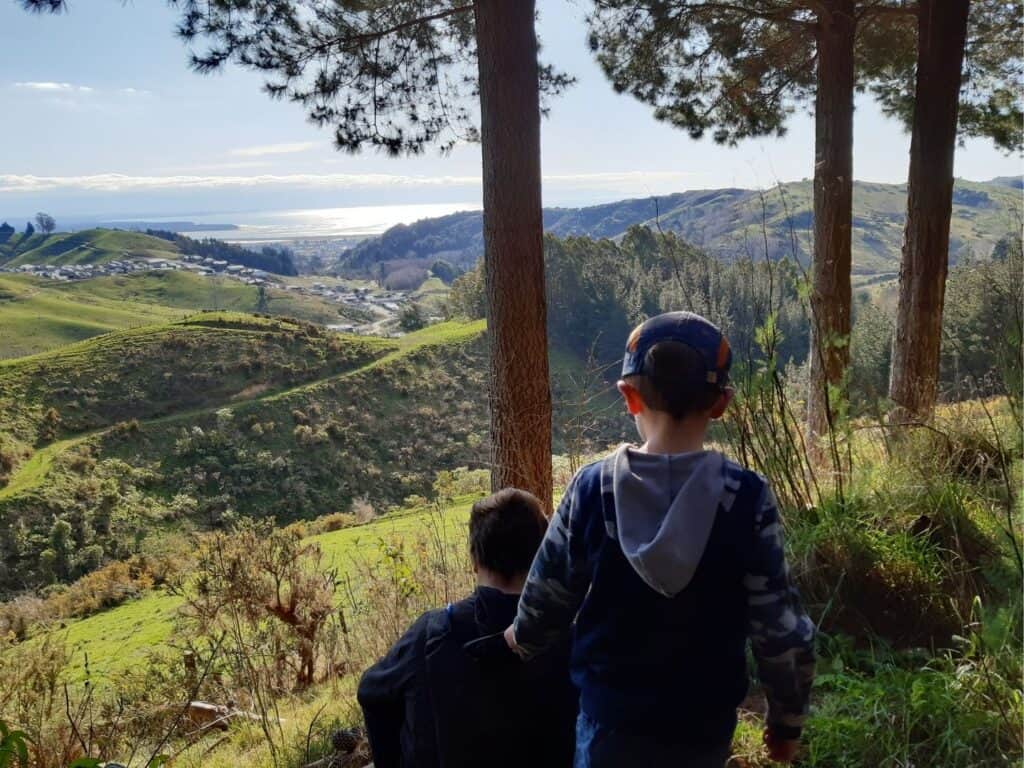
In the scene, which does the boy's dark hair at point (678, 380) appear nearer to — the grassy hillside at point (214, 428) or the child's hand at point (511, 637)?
the child's hand at point (511, 637)

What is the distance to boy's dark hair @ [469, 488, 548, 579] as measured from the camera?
1.74m

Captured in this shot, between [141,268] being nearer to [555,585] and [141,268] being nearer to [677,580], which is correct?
[555,585]

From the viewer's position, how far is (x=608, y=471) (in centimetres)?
143

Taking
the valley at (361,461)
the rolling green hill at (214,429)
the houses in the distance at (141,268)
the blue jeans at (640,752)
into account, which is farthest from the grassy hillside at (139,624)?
the houses in the distance at (141,268)

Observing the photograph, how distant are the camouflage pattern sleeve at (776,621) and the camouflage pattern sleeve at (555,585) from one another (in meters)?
0.34

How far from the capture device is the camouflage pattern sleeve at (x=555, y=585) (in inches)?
58.2

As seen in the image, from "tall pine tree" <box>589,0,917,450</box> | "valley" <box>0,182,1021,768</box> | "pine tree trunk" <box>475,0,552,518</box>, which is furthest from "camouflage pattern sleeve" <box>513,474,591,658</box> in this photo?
"tall pine tree" <box>589,0,917,450</box>

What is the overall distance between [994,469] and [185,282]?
349ft

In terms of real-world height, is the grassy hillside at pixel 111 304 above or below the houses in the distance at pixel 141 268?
below

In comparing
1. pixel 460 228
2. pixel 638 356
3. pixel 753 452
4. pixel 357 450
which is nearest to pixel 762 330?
pixel 753 452

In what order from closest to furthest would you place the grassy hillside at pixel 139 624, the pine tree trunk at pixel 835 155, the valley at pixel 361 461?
1. the valley at pixel 361 461
2. the pine tree trunk at pixel 835 155
3. the grassy hillside at pixel 139 624

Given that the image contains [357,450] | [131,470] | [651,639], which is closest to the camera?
[651,639]

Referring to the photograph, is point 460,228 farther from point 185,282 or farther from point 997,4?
point 997,4

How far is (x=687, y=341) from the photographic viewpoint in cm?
140
